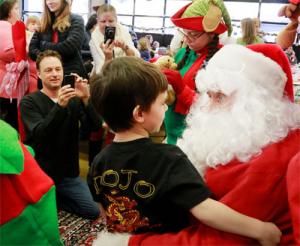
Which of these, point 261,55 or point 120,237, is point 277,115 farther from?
point 120,237

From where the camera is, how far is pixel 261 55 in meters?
1.19

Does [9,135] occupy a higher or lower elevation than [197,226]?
higher

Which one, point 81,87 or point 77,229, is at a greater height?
point 81,87

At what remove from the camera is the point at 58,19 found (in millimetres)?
2947

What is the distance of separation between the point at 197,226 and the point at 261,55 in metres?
0.57

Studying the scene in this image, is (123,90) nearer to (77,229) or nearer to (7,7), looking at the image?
(77,229)

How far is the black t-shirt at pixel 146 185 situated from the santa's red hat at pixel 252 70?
0.28 meters

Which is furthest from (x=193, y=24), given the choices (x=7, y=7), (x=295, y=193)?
(x=7, y=7)

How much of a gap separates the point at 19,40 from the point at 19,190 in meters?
2.34

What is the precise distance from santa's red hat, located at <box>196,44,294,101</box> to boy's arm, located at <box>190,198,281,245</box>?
1.24 feet

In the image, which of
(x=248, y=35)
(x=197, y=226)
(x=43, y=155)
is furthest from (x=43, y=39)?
(x=197, y=226)

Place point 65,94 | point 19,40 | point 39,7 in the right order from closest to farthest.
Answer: point 65,94 → point 19,40 → point 39,7

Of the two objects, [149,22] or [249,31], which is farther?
[149,22]

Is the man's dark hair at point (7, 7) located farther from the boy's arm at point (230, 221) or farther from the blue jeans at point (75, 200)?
the boy's arm at point (230, 221)
